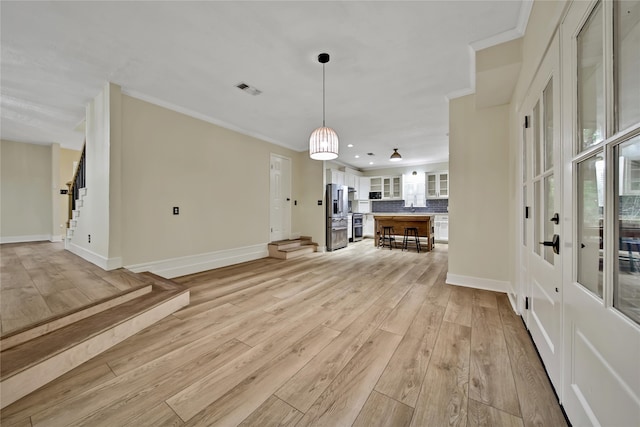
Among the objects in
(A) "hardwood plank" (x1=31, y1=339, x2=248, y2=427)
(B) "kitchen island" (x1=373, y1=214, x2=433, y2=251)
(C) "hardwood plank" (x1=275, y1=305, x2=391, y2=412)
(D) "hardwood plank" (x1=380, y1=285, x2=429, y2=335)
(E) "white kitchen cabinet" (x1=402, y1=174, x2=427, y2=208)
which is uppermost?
(E) "white kitchen cabinet" (x1=402, y1=174, x2=427, y2=208)

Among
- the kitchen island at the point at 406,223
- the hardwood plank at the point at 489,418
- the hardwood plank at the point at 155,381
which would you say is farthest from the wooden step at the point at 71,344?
the kitchen island at the point at 406,223

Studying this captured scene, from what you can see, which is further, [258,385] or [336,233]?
[336,233]

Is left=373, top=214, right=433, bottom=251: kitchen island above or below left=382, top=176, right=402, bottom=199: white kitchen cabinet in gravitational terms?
below

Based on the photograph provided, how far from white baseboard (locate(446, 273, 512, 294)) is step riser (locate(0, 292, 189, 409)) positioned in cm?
361

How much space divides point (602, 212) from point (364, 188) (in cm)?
791

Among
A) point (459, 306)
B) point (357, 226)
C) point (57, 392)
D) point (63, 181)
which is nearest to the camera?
point (57, 392)

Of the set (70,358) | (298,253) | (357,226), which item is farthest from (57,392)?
(357,226)

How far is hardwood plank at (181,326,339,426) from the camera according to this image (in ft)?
3.90

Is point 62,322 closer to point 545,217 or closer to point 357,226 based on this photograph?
point 545,217

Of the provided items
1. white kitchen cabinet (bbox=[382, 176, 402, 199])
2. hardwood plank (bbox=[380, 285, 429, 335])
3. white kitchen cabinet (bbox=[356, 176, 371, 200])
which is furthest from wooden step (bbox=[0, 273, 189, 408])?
white kitchen cabinet (bbox=[382, 176, 402, 199])

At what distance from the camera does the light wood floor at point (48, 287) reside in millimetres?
1795

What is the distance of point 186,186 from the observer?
3818 millimetres

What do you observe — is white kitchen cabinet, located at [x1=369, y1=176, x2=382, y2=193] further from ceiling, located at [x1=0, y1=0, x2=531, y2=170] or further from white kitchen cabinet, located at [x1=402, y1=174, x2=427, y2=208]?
ceiling, located at [x1=0, y1=0, x2=531, y2=170]

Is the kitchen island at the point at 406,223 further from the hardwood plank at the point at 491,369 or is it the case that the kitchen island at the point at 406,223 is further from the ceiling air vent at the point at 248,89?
the ceiling air vent at the point at 248,89
